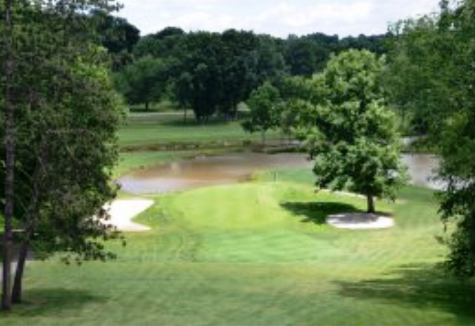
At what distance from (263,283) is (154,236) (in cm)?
1608

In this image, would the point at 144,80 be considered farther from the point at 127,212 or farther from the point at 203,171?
the point at 127,212

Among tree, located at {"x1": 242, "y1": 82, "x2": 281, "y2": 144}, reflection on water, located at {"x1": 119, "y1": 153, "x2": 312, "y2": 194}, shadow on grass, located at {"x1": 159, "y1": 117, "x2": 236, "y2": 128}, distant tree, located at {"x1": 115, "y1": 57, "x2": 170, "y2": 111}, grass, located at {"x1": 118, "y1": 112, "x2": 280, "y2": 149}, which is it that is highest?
distant tree, located at {"x1": 115, "y1": 57, "x2": 170, "y2": 111}

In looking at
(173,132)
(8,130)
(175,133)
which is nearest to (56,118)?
(8,130)

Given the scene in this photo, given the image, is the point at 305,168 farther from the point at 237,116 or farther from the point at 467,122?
the point at 237,116

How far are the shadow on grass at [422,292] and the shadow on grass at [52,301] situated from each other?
8.65 m

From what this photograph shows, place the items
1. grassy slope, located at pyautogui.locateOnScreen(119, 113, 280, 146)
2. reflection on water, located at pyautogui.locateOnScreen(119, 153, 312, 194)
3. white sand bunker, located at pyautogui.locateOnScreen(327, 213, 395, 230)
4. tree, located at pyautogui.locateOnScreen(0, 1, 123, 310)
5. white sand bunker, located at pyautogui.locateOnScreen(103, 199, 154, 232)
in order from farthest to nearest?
1. grassy slope, located at pyautogui.locateOnScreen(119, 113, 280, 146)
2. reflection on water, located at pyautogui.locateOnScreen(119, 153, 312, 194)
3. white sand bunker, located at pyautogui.locateOnScreen(327, 213, 395, 230)
4. white sand bunker, located at pyautogui.locateOnScreen(103, 199, 154, 232)
5. tree, located at pyautogui.locateOnScreen(0, 1, 123, 310)

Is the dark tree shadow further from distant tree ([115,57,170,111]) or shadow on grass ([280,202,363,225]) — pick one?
shadow on grass ([280,202,363,225])

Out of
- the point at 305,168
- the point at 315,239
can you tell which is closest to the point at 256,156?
the point at 305,168

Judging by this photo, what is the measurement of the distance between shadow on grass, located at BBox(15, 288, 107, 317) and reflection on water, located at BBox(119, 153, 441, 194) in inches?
1599

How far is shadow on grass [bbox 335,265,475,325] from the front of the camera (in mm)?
22844

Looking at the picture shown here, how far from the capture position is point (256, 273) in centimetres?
3008

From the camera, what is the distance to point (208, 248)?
1534 inches

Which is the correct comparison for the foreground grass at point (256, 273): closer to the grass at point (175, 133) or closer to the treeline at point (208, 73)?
the grass at point (175, 133)

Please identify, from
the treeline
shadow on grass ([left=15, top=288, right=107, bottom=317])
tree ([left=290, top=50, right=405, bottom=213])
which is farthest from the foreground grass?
the treeline
